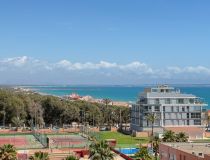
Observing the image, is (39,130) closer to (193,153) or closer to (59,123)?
(59,123)

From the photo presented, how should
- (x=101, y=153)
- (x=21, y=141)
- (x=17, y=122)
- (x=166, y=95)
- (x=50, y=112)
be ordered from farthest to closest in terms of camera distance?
(x=50, y=112) < (x=17, y=122) < (x=166, y=95) < (x=21, y=141) < (x=101, y=153)

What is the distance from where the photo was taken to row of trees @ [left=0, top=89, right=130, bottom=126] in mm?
112688

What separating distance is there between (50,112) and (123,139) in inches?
1213

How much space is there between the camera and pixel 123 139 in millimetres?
94875

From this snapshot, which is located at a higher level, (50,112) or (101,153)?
(101,153)

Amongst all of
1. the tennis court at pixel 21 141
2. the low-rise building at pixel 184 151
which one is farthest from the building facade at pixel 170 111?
the low-rise building at pixel 184 151

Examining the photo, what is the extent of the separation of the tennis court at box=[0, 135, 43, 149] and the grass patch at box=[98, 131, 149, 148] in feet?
45.8

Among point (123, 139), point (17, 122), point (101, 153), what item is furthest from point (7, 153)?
point (17, 122)

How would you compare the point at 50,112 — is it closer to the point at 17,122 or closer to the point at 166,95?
the point at 17,122

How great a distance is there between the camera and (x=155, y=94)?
105312mm

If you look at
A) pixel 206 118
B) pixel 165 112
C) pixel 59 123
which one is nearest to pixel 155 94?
pixel 165 112

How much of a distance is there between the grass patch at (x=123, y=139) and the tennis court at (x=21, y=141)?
45.8 ft

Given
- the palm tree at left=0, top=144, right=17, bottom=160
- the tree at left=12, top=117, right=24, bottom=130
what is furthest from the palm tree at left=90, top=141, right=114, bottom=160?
the tree at left=12, top=117, right=24, bottom=130

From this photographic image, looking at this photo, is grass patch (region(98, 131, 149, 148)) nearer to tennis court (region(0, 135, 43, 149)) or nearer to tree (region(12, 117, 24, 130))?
tennis court (region(0, 135, 43, 149))
